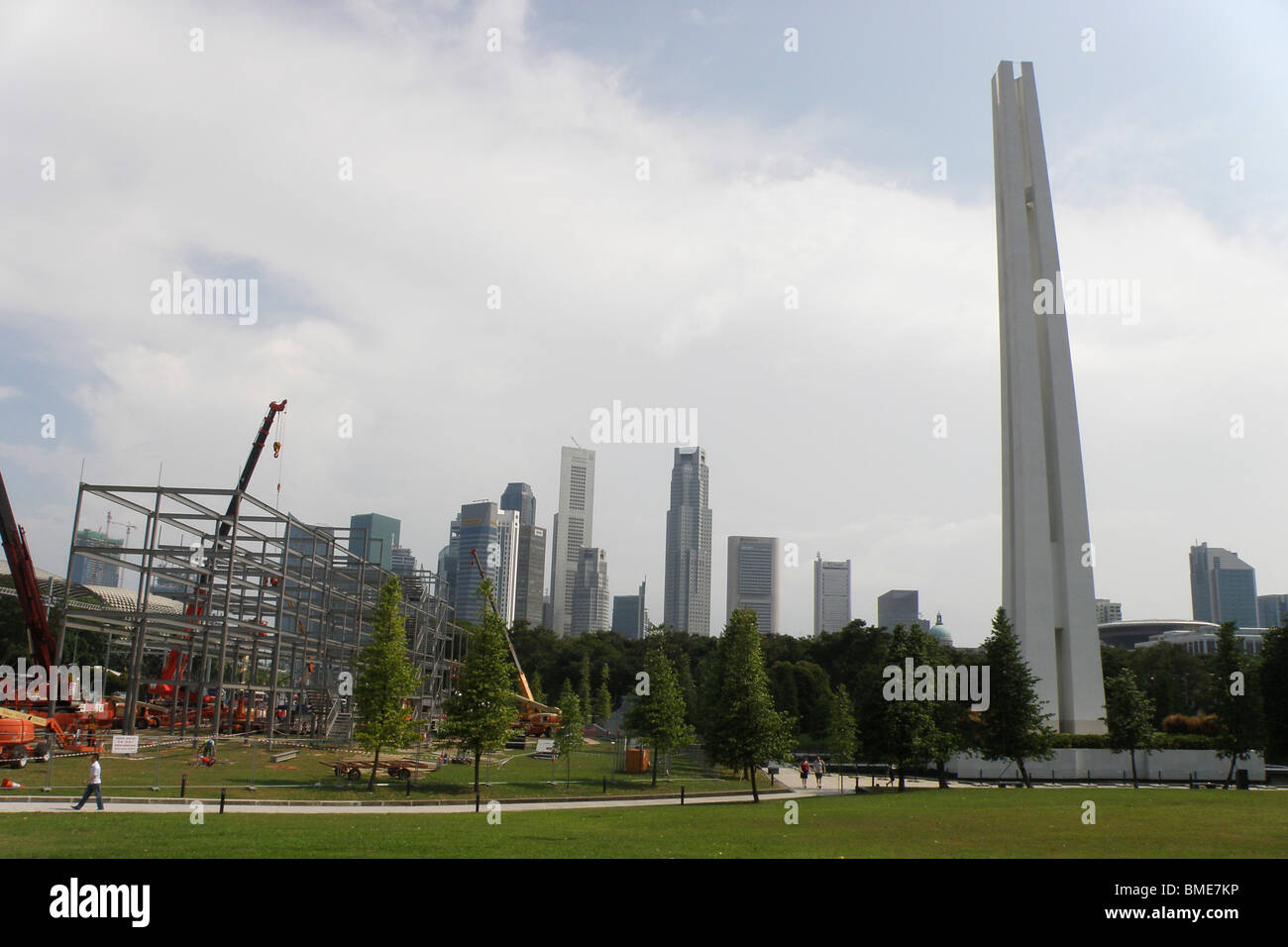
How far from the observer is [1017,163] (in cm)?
6347

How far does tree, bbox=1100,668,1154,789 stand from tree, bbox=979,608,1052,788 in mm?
4156

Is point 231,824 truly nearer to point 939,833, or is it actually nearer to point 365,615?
point 939,833

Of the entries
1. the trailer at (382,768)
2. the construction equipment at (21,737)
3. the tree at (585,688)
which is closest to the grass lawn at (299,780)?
the trailer at (382,768)

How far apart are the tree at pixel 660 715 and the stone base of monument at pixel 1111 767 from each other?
18143 millimetres

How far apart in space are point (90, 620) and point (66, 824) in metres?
26.9

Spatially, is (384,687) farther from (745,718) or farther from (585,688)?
(585,688)

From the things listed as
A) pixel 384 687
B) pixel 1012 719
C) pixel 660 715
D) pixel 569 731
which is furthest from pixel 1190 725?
pixel 384 687

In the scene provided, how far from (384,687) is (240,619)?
64.4 ft

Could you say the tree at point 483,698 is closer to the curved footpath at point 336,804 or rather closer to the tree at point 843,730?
the curved footpath at point 336,804

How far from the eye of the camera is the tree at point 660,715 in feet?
138

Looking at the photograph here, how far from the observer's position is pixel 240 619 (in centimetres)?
5016

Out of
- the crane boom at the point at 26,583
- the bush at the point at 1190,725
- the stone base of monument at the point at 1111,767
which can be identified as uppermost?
the crane boom at the point at 26,583

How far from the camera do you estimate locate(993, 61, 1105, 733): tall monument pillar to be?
57.5 meters
